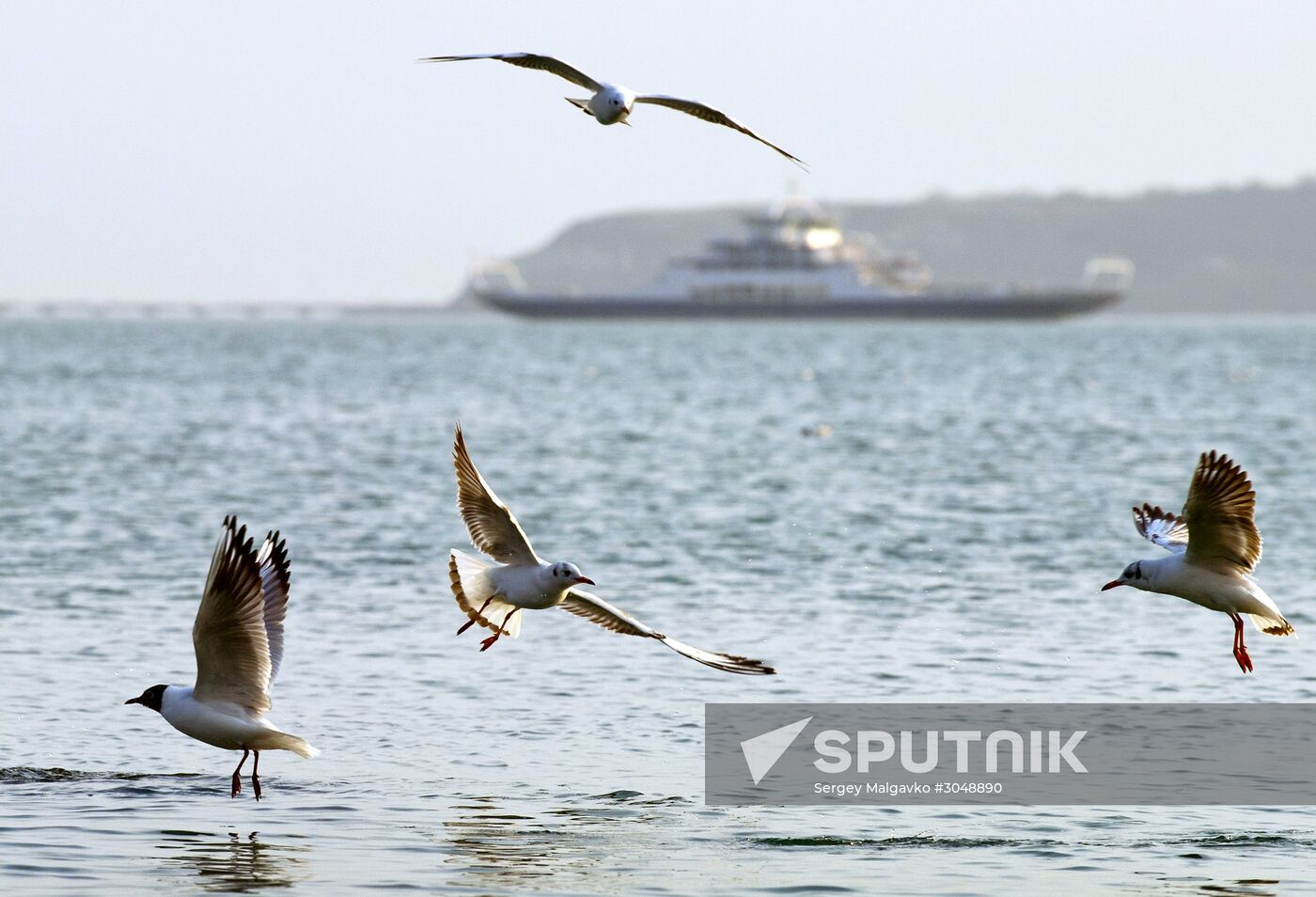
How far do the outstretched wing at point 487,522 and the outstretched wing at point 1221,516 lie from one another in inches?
164

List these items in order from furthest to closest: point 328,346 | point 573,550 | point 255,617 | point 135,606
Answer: point 328,346, point 573,550, point 135,606, point 255,617

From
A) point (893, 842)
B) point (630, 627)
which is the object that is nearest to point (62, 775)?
point (630, 627)

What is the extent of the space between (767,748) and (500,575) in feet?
7.89

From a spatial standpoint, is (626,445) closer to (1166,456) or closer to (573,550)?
(1166,456)

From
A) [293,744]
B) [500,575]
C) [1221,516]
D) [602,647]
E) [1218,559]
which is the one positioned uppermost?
[1221,516]

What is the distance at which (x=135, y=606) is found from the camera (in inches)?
827

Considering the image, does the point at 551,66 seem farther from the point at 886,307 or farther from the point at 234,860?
the point at 886,307

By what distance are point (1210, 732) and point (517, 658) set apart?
235 inches

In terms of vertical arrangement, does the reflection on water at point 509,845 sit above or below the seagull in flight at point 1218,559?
below

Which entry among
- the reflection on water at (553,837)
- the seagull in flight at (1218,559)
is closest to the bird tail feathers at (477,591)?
the reflection on water at (553,837)

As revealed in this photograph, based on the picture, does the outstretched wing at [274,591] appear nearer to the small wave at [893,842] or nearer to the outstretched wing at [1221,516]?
the small wave at [893,842]

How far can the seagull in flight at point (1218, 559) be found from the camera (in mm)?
13281

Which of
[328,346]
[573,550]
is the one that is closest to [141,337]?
[328,346]

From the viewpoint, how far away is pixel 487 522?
546 inches
